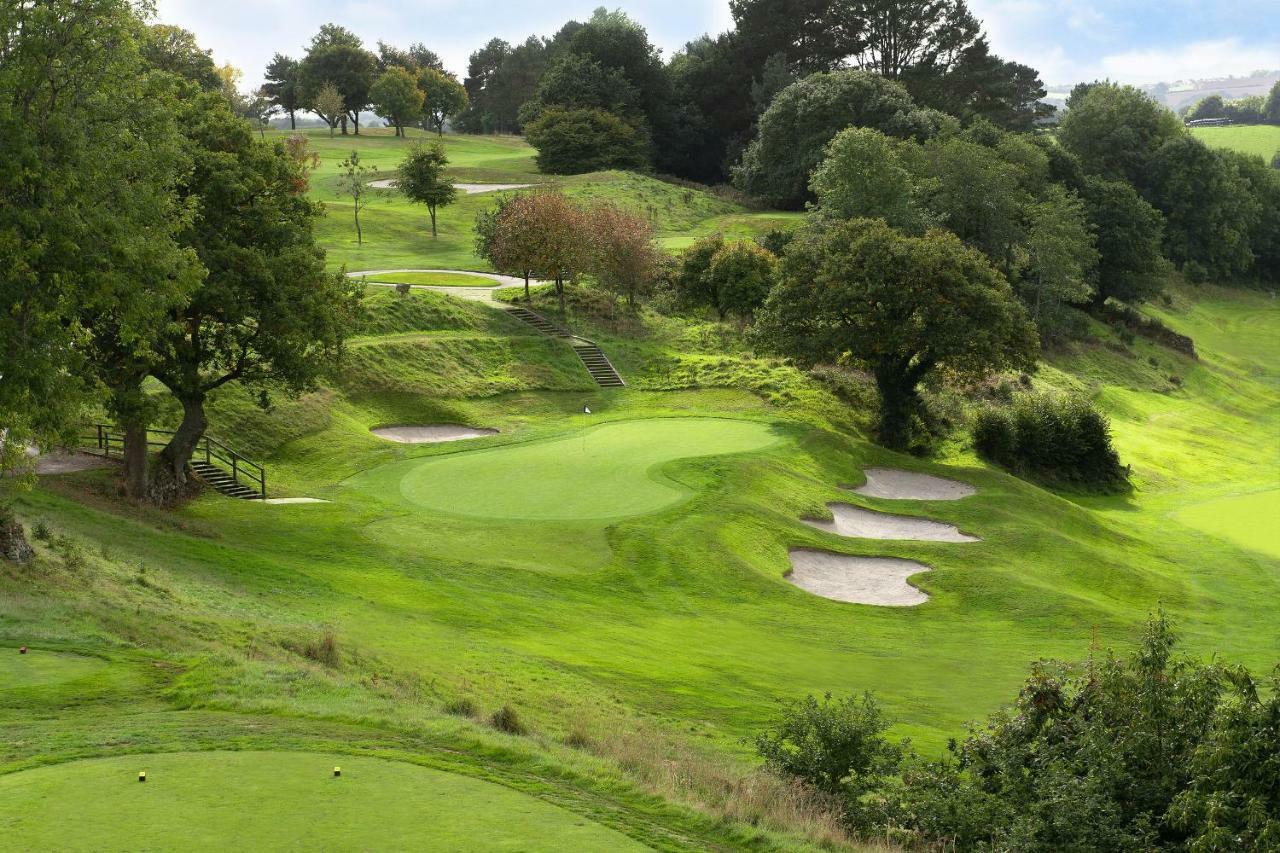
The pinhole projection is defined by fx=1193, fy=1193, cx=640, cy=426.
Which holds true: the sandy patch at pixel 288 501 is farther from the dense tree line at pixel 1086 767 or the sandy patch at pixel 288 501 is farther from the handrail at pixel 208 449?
the dense tree line at pixel 1086 767

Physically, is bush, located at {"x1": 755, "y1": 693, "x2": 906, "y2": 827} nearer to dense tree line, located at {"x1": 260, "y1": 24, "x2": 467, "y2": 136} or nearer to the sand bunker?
the sand bunker

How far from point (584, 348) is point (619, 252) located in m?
7.20

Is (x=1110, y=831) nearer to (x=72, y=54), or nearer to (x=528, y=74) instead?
(x=72, y=54)

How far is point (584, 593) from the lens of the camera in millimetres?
30250

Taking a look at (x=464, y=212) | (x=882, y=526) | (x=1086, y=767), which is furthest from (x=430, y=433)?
(x=464, y=212)

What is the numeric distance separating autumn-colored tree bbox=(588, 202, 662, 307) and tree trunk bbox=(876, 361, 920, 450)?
1745 centimetres

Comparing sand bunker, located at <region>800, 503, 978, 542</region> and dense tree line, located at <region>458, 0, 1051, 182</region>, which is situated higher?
dense tree line, located at <region>458, 0, 1051, 182</region>

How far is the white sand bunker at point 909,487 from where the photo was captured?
A: 147 feet

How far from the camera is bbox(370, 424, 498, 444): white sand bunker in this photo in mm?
48125

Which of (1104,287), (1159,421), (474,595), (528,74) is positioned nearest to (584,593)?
(474,595)

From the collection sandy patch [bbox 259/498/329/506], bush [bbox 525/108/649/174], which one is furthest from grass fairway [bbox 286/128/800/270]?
sandy patch [bbox 259/498/329/506]

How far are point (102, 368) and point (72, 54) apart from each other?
31.9 ft

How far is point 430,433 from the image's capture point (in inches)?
1944

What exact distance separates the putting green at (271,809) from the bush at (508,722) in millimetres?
2989
